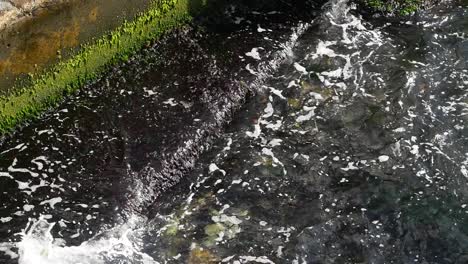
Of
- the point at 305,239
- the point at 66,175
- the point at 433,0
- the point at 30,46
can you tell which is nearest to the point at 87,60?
the point at 30,46

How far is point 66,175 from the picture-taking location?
23.1 feet

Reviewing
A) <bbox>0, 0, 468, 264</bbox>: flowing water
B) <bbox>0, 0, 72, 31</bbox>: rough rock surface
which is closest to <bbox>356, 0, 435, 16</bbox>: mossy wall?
<bbox>0, 0, 468, 264</bbox>: flowing water

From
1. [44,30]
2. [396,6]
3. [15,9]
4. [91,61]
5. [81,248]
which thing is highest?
[15,9]

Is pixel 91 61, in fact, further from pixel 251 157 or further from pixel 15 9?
pixel 251 157

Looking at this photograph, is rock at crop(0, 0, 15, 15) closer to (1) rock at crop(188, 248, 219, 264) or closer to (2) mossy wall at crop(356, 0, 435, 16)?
(1) rock at crop(188, 248, 219, 264)

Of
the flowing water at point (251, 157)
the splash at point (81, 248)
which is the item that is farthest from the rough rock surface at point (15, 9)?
the splash at point (81, 248)

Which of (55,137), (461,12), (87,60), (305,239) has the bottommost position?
(305,239)

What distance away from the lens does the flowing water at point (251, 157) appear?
661 cm

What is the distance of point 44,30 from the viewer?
24.3 feet

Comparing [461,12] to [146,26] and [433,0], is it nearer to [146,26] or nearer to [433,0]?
[433,0]

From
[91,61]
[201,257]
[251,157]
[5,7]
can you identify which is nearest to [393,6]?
[251,157]

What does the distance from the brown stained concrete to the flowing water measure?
2.16 feet

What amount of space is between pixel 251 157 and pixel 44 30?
3093 millimetres

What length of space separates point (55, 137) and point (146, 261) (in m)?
2.16
